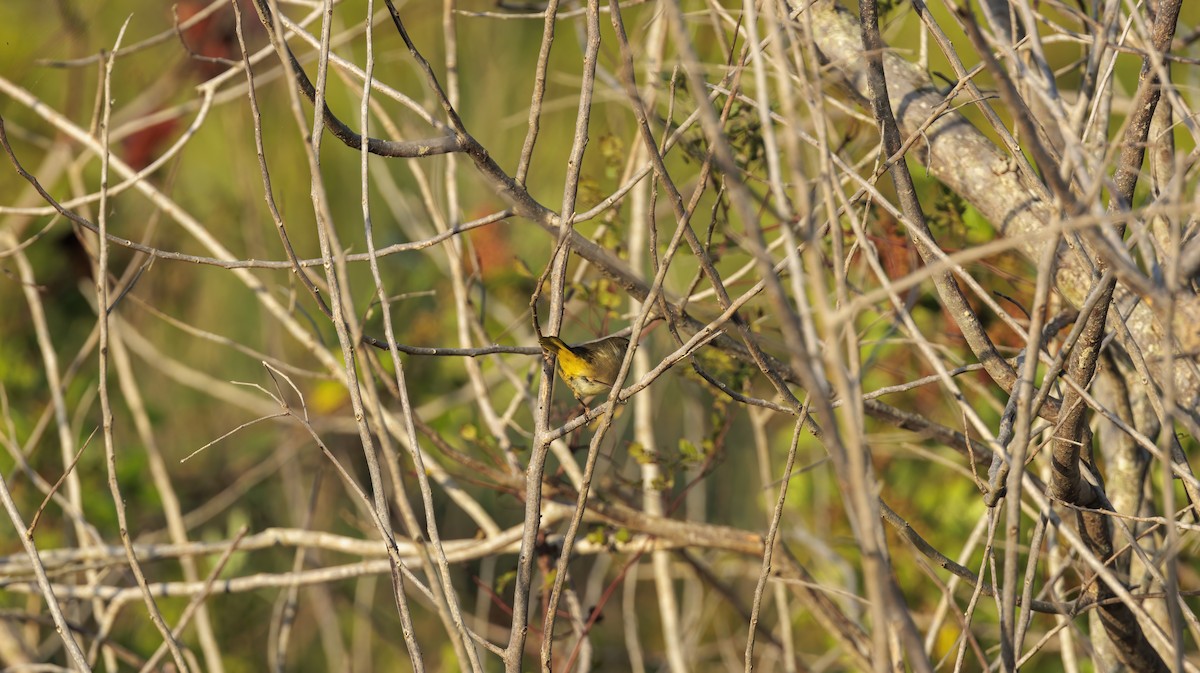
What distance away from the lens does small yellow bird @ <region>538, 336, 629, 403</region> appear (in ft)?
5.90

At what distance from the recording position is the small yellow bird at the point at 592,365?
1798mm

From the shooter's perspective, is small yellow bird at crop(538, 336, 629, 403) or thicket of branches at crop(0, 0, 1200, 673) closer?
thicket of branches at crop(0, 0, 1200, 673)

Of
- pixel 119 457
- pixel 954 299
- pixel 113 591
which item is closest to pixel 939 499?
pixel 954 299

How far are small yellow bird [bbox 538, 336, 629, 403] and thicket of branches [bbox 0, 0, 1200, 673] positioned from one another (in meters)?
0.10

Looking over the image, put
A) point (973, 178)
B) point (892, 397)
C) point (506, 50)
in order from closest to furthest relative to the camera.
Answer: point (973, 178), point (892, 397), point (506, 50)

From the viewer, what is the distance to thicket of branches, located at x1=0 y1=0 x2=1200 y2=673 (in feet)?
3.13

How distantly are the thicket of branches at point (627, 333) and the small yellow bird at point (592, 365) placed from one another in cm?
10

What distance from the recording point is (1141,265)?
183cm

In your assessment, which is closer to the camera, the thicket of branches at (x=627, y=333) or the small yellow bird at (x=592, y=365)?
the thicket of branches at (x=627, y=333)

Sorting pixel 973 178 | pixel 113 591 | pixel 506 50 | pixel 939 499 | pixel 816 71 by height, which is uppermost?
pixel 506 50

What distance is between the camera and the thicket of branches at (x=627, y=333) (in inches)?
37.5

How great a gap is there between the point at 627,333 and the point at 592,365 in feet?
1.65

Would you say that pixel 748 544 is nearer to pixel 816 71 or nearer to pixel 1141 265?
pixel 1141 265

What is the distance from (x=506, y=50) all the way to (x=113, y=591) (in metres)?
2.69
